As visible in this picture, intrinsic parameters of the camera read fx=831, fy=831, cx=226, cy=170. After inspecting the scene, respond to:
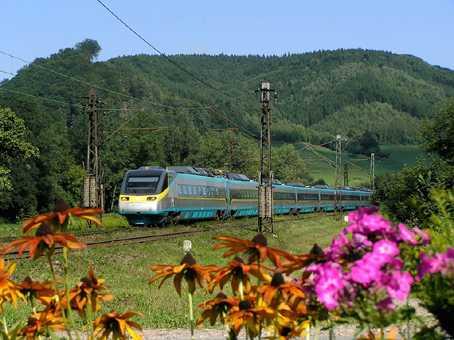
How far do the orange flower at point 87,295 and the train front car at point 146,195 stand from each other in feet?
116

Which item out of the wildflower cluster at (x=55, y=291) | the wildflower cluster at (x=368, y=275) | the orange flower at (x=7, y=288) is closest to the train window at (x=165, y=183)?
the wildflower cluster at (x=55, y=291)

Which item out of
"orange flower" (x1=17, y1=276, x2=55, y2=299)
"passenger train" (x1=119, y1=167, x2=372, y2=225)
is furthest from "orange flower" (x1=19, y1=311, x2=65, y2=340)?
"passenger train" (x1=119, y1=167, x2=372, y2=225)

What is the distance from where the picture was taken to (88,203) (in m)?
41.6

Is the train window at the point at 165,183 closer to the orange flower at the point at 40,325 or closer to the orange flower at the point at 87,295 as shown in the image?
the orange flower at the point at 87,295

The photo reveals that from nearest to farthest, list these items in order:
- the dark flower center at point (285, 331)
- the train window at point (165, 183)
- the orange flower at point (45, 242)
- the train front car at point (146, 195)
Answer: the orange flower at point (45, 242), the dark flower center at point (285, 331), the train front car at point (146, 195), the train window at point (165, 183)

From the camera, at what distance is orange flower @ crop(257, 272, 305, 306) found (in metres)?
3.90

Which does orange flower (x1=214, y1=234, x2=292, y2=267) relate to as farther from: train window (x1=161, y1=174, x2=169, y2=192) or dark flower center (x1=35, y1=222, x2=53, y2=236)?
train window (x1=161, y1=174, x2=169, y2=192)

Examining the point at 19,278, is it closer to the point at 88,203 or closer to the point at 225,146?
the point at 88,203

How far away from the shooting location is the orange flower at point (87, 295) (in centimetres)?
443

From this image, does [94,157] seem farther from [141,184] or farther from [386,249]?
[386,249]

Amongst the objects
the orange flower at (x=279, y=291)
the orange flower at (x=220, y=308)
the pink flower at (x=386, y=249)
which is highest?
the pink flower at (x=386, y=249)

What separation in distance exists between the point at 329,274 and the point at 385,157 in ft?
619

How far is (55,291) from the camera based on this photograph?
4395mm

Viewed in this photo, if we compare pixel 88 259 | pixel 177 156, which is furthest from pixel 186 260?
pixel 177 156
